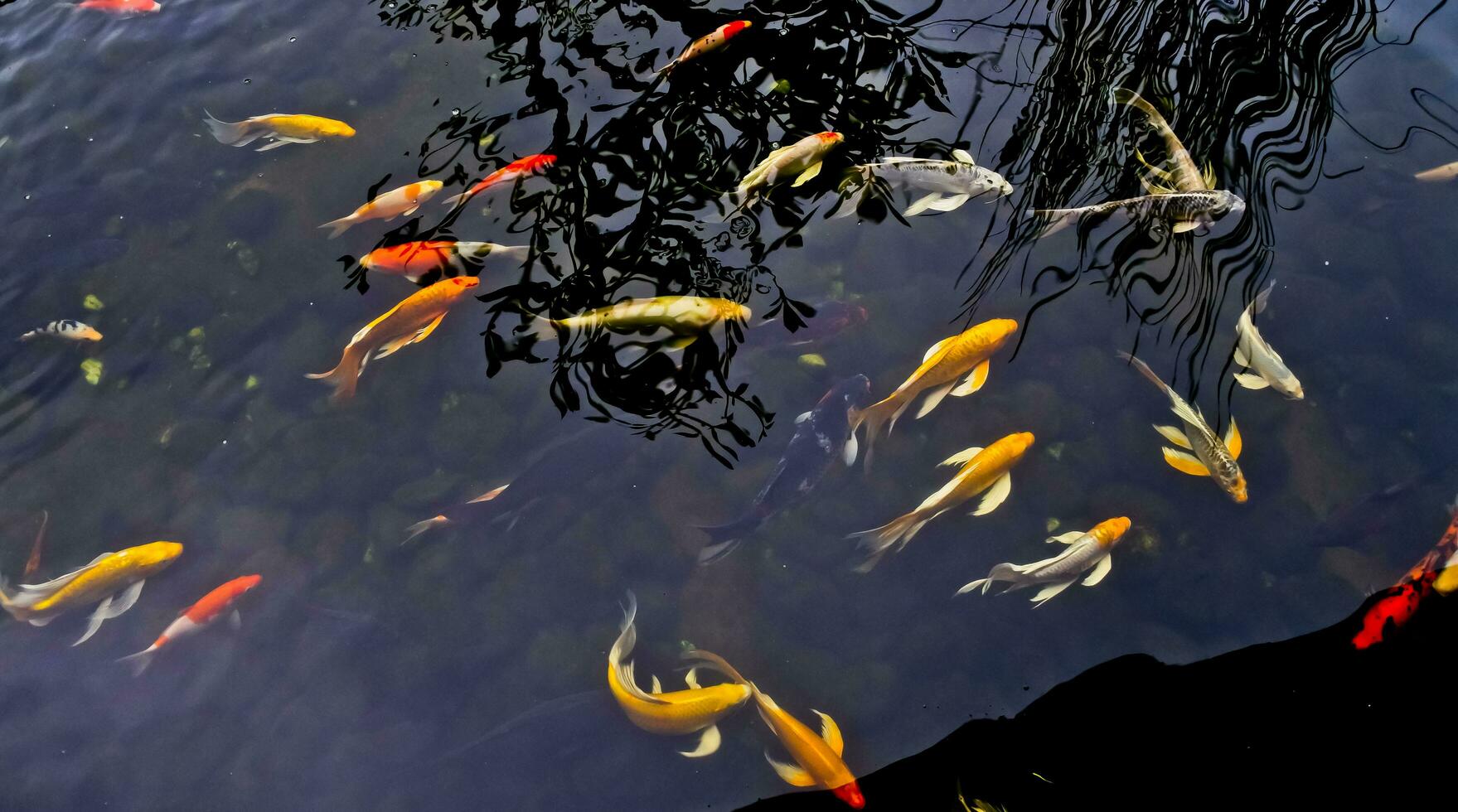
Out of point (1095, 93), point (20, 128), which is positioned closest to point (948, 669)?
point (1095, 93)

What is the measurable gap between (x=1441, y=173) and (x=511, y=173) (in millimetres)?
5118

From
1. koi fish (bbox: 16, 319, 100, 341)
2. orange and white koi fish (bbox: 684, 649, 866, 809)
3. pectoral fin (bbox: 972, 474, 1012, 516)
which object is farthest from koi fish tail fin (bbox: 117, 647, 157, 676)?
pectoral fin (bbox: 972, 474, 1012, 516)

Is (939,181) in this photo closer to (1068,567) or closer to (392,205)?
(1068,567)

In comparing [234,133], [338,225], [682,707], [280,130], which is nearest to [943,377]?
[682,707]

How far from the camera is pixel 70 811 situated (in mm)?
3523

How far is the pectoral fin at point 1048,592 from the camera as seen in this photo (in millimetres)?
3576

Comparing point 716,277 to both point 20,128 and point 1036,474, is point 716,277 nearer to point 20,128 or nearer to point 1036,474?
point 1036,474

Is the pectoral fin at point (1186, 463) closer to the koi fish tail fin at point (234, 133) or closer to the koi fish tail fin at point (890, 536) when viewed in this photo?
the koi fish tail fin at point (890, 536)

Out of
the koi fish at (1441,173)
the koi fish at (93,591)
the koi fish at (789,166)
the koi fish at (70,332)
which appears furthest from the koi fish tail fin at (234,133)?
the koi fish at (1441,173)

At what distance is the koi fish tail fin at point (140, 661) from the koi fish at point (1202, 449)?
15.2 feet

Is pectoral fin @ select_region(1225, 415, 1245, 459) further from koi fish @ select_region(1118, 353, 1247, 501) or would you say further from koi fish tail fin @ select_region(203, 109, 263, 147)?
koi fish tail fin @ select_region(203, 109, 263, 147)

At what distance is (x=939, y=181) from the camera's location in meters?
4.55

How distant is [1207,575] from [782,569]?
71.5 inches

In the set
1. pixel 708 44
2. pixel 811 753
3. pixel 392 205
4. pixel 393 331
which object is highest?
pixel 708 44
